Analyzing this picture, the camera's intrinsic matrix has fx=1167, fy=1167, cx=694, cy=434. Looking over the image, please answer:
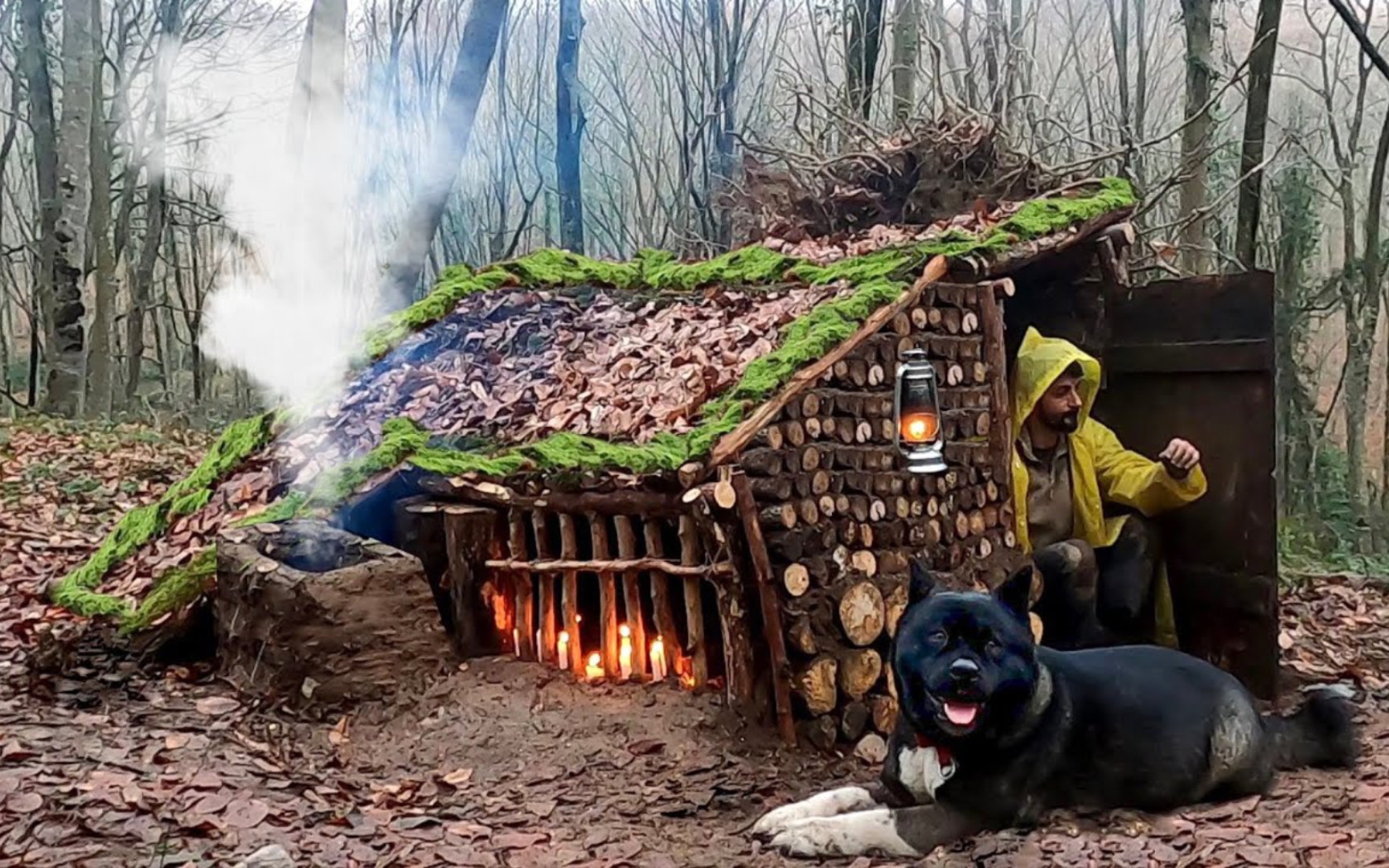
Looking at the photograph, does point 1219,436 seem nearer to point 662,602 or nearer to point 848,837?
point 662,602

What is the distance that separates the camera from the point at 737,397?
214 inches

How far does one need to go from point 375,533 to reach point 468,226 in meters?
16.1

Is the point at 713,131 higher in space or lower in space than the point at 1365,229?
higher

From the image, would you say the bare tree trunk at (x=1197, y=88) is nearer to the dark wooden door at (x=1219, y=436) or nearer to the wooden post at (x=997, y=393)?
the dark wooden door at (x=1219, y=436)

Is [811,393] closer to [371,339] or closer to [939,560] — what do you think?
[939,560]

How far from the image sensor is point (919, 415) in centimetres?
481

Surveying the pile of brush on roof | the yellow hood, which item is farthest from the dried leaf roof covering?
the yellow hood

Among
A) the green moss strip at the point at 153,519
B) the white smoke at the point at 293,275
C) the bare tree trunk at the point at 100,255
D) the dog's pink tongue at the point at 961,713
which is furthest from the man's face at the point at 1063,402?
the bare tree trunk at the point at 100,255

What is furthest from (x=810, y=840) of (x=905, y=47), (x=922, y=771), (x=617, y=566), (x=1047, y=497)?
(x=905, y=47)

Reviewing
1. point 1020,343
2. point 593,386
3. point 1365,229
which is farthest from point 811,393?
point 1365,229

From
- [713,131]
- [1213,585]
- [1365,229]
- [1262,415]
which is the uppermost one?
[713,131]

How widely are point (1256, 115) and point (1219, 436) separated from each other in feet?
15.1

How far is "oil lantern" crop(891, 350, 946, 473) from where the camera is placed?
4758 millimetres

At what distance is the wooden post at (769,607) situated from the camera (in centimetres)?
508
